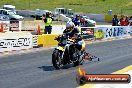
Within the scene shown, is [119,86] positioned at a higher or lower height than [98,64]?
higher

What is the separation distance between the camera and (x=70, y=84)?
1261cm

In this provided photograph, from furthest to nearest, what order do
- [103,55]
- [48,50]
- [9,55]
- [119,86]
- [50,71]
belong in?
1. [48,50]
2. [103,55]
3. [9,55]
4. [50,71]
5. [119,86]

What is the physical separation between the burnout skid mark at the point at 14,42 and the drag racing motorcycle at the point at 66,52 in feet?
19.6

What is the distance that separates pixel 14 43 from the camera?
22.0 metres

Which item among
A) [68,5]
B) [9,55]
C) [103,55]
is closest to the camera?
[9,55]

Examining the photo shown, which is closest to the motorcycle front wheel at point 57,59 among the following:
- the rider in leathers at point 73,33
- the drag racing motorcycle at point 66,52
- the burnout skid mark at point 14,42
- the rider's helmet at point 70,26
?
the drag racing motorcycle at point 66,52

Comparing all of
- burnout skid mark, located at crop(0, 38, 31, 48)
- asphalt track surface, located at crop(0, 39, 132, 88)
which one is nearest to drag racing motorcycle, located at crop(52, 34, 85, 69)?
asphalt track surface, located at crop(0, 39, 132, 88)

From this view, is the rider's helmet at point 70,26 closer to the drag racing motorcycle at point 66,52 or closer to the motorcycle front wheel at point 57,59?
the drag racing motorcycle at point 66,52

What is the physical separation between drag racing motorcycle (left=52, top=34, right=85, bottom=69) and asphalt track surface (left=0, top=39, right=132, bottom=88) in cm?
30

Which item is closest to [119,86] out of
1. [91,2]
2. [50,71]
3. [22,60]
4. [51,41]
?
[50,71]

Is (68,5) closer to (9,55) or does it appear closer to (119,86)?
(9,55)

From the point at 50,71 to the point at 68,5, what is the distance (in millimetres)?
65156

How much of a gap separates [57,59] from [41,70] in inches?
31.5

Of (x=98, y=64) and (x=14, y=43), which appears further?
(x=14, y=43)
